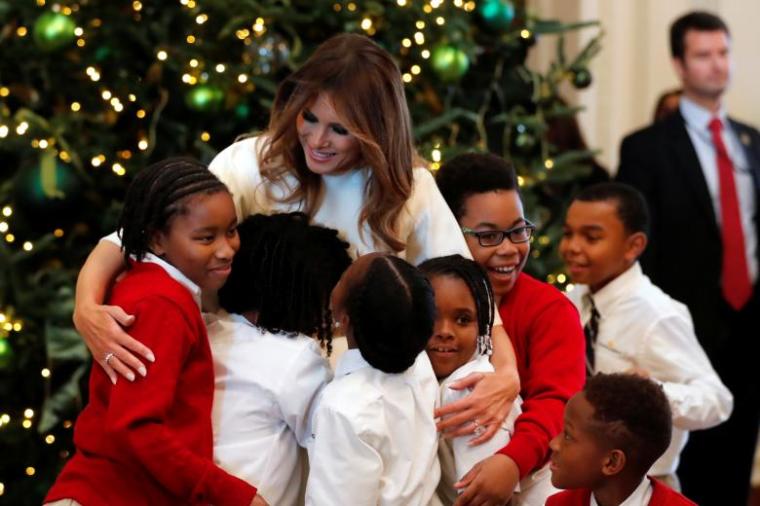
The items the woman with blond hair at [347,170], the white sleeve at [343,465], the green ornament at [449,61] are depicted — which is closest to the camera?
the white sleeve at [343,465]

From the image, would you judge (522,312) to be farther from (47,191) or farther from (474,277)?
(47,191)

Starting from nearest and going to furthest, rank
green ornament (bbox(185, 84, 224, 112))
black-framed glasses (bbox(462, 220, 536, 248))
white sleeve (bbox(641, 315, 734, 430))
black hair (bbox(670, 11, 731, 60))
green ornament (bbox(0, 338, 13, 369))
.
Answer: black-framed glasses (bbox(462, 220, 536, 248))
white sleeve (bbox(641, 315, 734, 430))
green ornament (bbox(0, 338, 13, 369))
green ornament (bbox(185, 84, 224, 112))
black hair (bbox(670, 11, 731, 60))

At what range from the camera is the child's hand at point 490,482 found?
240 cm

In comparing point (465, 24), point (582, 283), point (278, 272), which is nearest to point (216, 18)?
point (465, 24)

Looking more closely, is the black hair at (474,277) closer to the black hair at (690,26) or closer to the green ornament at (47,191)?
the green ornament at (47,191)

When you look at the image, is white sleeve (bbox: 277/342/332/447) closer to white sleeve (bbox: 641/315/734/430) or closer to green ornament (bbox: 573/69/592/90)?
white sleeve (bbox: 641/315/734/430)

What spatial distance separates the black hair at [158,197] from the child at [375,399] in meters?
0.34

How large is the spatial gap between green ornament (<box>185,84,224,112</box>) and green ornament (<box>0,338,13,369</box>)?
96 cm

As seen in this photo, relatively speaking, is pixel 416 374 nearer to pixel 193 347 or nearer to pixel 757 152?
pixel 193 347

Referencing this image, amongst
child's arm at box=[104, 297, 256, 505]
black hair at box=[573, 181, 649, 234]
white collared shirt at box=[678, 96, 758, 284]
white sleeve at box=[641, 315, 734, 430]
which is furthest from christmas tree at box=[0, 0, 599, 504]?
child's arm at box=[104, 297, 256, 505]

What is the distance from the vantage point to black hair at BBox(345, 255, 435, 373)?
2279 mm

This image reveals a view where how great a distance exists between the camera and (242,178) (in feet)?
9.20

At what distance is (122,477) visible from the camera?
236cm

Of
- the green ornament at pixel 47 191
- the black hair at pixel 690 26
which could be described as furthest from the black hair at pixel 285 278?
the black hair at pixel 690 26
